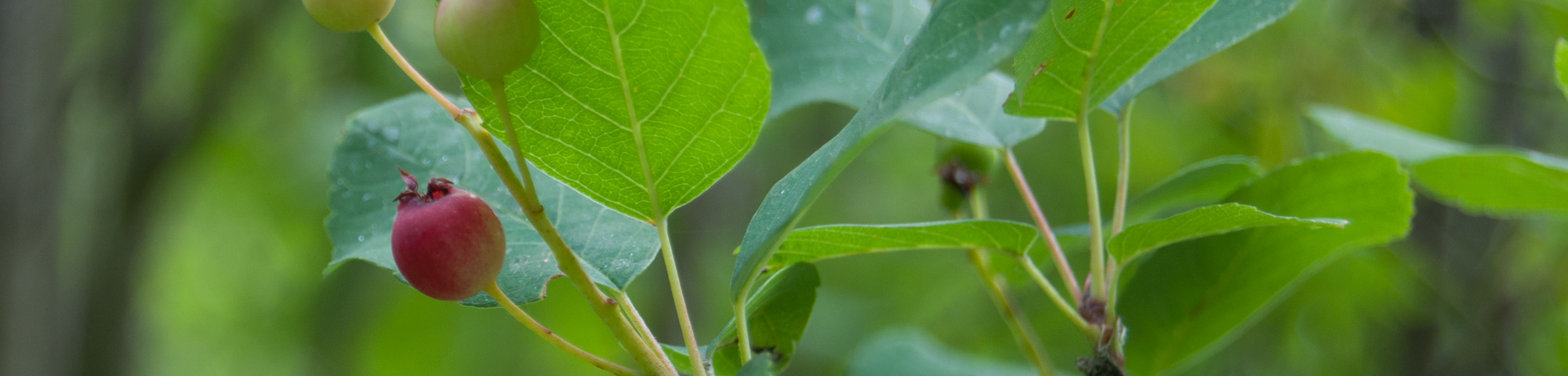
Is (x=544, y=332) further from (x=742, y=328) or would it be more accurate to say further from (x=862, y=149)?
(x=862, y=149)

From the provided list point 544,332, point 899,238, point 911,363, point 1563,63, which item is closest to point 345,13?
point 544,332

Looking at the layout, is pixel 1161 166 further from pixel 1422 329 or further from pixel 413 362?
pixel 413 362

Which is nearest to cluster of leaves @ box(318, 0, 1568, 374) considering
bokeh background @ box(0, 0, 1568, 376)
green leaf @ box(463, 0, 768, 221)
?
green leaf @ box(463, 0, 768, 221)

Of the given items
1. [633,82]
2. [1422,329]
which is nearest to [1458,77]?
[1422,329]

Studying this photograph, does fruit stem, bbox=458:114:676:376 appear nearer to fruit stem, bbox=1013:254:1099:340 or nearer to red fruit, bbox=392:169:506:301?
red fruit, bbox=392:169:506:301

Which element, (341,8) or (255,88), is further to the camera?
(255,88)

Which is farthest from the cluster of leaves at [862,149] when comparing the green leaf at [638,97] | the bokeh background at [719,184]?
the bokeh background at [719,184]

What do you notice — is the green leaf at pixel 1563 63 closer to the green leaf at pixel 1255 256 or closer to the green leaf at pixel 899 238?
the green leaf at pixel 1255 256
